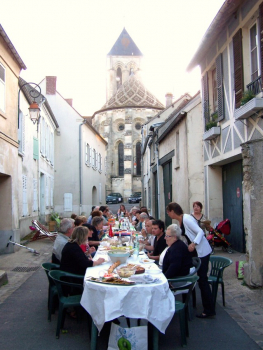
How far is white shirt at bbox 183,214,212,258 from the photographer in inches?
223

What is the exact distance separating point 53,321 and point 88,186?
2424 cm

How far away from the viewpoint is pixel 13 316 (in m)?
5.72

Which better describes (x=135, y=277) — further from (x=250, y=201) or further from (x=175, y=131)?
(x=175, y=131)

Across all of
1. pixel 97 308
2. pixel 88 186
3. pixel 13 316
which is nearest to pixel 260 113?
pixel 97 308

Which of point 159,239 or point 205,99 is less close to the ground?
point 205,99

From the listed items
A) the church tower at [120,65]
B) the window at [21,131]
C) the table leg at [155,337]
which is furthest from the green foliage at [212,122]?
the church tower at [120,65]

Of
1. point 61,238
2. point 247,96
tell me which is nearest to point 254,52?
point 247,96

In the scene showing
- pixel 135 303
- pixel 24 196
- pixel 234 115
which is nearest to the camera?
pixel 135 303

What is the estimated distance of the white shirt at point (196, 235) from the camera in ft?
18.6

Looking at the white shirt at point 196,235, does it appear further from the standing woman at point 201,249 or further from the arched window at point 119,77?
the arched window at point 119,77

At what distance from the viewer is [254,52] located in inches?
312

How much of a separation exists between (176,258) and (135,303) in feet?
3.74

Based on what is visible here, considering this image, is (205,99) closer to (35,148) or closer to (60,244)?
(60,244)

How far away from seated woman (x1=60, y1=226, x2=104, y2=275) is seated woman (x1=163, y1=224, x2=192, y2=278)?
1002 millimetres
